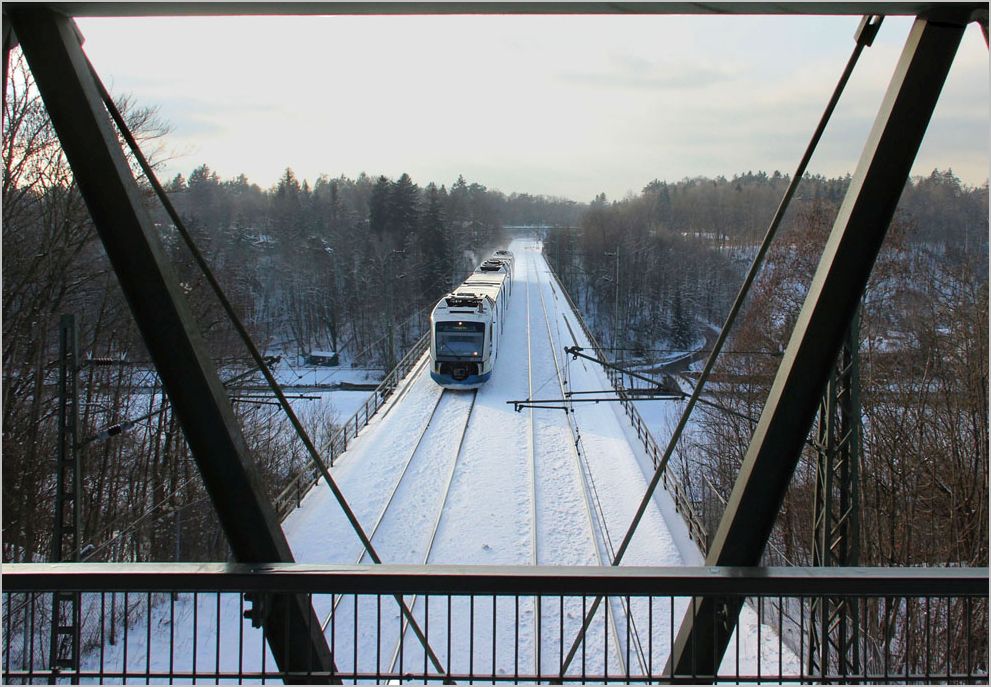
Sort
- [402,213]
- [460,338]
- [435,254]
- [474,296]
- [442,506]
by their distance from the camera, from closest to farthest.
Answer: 1. [442,506]
2. [460,338]
3. [474,296]
4. [435,254]
5. [402,213]

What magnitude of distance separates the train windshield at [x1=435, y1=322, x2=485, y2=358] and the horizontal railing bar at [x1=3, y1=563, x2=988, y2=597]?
1732cm

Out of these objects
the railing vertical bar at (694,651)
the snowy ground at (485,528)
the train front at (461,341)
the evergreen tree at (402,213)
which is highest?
the evergreen tree at (402,213)

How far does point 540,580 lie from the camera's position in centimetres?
230

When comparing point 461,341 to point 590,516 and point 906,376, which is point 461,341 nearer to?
point 590,516

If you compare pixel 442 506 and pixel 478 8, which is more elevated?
pixel 478 8

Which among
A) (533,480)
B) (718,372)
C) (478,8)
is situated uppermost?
(478,8)

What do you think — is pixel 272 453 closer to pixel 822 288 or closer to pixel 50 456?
pixel 50 456

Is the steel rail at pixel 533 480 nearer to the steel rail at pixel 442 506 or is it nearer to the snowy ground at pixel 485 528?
the snowy ground at pixel 485 528

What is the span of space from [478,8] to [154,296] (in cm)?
138

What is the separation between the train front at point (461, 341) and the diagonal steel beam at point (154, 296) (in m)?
16.9

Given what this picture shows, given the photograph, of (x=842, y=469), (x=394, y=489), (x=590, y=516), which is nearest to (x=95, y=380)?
(x=394, y=489)

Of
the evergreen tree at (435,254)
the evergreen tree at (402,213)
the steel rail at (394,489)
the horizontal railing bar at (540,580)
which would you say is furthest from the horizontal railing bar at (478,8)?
the evergreen tree at (402,213)

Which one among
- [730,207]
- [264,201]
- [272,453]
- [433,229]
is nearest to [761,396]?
[272,453]

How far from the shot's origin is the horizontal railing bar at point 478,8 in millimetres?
2359
